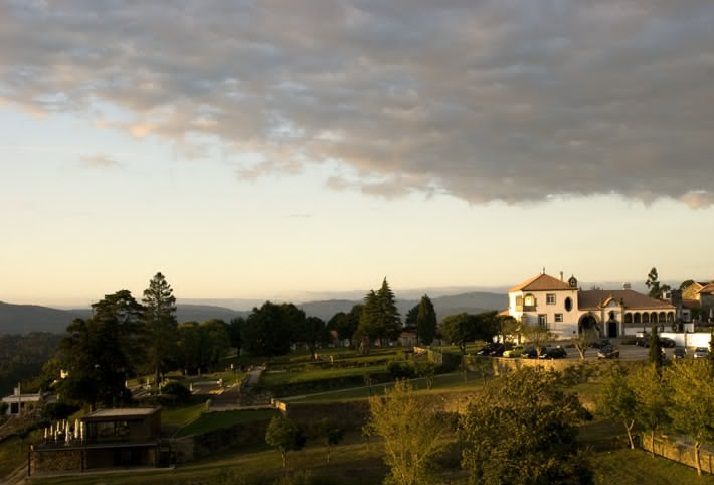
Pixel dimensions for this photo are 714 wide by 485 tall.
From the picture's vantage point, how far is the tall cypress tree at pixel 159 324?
3135 inches

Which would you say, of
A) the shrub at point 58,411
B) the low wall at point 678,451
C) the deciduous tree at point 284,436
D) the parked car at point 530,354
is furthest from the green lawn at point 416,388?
the shrub at point 58,411

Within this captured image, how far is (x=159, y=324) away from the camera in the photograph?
270ft

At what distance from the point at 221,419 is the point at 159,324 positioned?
26143 mm

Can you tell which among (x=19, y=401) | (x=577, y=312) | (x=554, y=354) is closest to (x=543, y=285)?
(x=577, y=312)

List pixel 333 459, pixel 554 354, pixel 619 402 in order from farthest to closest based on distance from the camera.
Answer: pixel 554 354
pixel 333 459
pixel 619 402

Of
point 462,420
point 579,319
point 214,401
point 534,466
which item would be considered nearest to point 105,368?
point 214,401

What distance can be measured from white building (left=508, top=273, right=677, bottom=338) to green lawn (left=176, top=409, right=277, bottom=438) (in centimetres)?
4454

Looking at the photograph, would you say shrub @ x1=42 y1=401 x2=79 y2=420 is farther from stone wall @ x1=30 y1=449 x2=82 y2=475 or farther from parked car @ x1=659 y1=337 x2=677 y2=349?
parked car @ x1=659 y1=337 x2=677 y2=349

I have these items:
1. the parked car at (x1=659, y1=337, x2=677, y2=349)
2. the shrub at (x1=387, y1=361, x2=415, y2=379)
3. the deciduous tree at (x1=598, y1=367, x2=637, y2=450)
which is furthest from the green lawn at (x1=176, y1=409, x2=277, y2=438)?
the parked car at (x1=659, y1=337, x2=677, y2=349)

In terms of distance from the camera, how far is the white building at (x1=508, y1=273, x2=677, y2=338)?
94.0 meters

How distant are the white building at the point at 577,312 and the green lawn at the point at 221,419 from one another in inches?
1754

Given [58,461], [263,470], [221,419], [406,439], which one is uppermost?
[406,439]

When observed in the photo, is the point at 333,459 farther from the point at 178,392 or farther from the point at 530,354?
the point at 530,354

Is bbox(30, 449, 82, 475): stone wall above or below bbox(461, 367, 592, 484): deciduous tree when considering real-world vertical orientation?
below
